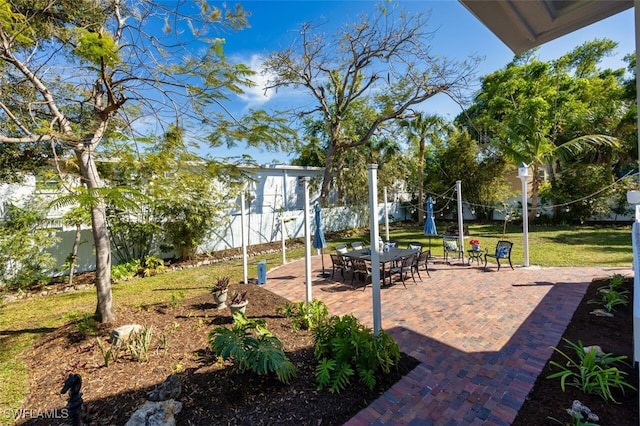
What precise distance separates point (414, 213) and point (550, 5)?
22.1m

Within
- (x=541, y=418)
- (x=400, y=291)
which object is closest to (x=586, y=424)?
(x=541, y=418)

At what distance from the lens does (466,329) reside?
523 centimetres

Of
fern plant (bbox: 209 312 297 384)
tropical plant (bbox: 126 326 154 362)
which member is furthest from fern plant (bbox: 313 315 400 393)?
tropical plant (bbox: 126 326 154 362)

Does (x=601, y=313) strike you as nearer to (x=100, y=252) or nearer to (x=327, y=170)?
(x=100, y=252)

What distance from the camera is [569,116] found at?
694 inches

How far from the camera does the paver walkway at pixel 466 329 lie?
335 centimetres

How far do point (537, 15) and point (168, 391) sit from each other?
5802mm

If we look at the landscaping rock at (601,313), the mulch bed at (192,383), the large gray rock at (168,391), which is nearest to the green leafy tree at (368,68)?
the landscaping rock at (601,313)

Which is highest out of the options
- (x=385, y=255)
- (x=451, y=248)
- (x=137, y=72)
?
(x=137, y=72)

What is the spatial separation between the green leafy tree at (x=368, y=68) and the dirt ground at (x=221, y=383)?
12.8 m

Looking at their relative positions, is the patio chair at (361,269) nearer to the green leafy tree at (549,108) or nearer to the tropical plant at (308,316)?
the tropical plant at (308,316)

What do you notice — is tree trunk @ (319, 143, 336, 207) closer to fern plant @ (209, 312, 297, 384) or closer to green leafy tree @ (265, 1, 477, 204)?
green leafy tree @ (265, 1, 477, 204)

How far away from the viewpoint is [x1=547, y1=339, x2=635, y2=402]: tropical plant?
335 centimetres

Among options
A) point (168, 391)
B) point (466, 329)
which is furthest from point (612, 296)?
point (168, 391)
